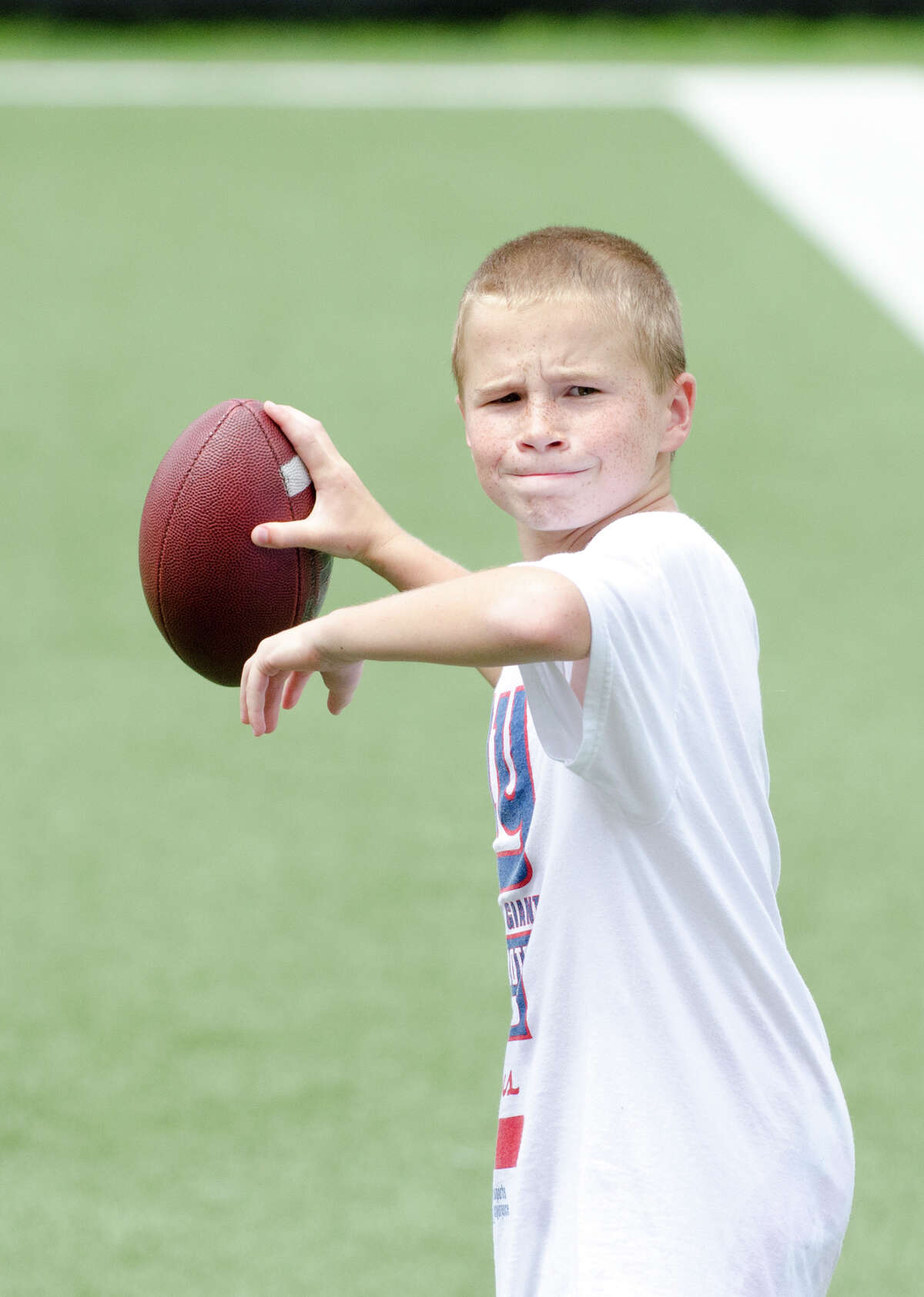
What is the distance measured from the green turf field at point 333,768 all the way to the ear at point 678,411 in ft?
6.03

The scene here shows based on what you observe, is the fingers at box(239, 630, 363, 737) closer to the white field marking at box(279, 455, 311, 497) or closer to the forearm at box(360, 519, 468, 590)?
the forearm at box(360, 519, 468, 590)

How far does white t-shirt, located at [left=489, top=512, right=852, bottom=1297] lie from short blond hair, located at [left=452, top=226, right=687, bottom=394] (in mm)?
178

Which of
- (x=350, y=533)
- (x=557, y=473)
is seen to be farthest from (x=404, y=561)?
(x=557, y=473)

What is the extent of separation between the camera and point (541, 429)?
1.78m

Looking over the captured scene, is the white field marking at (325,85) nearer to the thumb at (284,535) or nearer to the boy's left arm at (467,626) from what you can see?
the thumb at (284,535)

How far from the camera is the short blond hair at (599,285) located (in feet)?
5.93

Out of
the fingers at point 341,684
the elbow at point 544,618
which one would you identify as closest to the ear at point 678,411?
the elbow at point 544,618

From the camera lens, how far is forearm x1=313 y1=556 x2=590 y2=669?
1566 mm

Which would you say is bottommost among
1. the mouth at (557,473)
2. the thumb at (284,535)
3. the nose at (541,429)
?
the thumb at (284,535)

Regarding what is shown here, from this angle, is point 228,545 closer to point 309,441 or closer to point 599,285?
point 309,441

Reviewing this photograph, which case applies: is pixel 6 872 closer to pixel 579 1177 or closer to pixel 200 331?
pixel 579 1177

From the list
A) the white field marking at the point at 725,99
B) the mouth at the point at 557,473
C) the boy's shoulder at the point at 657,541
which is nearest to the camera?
the boy's shoulder at the point at 657,541

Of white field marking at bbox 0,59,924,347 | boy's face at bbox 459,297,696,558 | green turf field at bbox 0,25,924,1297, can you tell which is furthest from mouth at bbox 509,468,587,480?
white field marking at bbox 0,59,924,347

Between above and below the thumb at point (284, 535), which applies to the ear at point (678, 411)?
above
